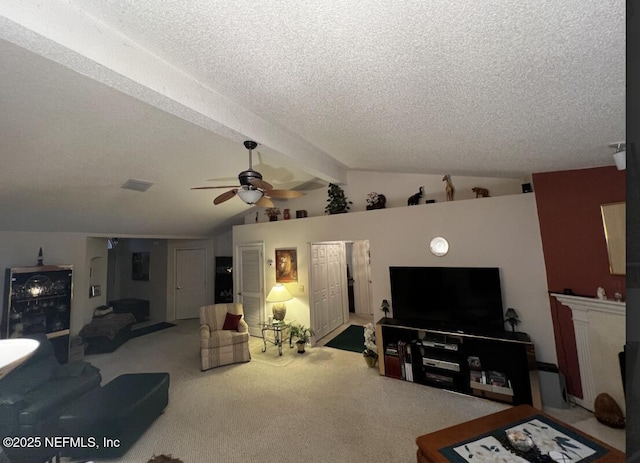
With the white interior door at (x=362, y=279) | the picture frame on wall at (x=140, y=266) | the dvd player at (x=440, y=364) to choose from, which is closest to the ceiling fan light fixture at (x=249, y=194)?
the dvd player at (x=440, y=364)

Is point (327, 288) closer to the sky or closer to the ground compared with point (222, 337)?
closer to the sky

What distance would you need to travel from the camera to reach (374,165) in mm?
3660

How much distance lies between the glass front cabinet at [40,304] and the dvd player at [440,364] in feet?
17.5

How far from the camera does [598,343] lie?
2443 mm

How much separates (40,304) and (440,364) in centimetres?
572

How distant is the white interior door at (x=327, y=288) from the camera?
473 cm

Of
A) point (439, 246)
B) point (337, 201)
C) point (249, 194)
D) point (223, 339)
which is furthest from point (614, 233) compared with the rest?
point (223, 339)

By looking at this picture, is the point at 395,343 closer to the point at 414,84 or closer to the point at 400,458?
the point at 400,458

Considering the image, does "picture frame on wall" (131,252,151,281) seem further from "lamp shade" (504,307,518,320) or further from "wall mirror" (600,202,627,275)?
"wall mirror" (600,202,627,275)

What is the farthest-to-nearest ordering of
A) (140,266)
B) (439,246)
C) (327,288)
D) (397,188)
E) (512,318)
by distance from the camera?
(140,266) → (327,288) → (397,188) → (439,246) → (512,318)

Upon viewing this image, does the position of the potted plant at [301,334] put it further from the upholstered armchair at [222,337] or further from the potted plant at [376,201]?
the potted plant at [376,201]

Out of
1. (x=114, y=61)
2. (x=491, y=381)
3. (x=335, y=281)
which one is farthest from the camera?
(x=335, y=281)

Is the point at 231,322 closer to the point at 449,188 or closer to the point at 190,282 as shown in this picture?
the point at 190,282

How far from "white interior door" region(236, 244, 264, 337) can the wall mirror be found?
4.87 metres
